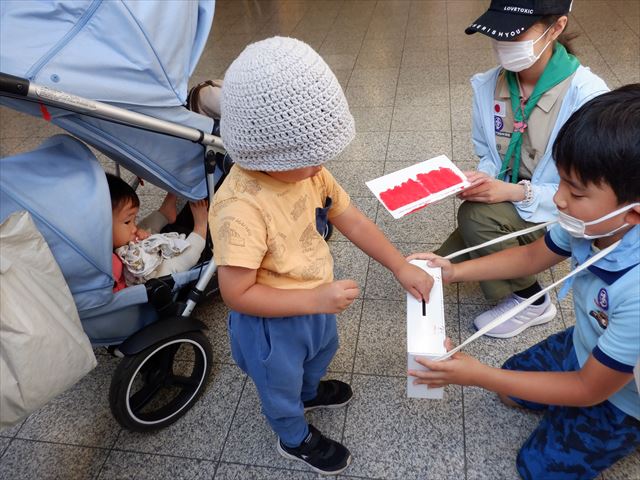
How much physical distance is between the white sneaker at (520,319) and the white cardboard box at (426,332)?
0.55 meters

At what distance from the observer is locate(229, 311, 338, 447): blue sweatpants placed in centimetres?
118

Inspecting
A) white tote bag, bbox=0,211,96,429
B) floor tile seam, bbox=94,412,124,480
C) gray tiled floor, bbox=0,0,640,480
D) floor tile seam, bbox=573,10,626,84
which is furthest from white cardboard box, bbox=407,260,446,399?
floor tile seam, bbox=573,10,626,84

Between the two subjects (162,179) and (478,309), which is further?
(478,309)

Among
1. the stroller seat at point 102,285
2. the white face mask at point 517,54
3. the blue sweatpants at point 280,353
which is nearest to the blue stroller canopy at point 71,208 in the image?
the stroller seat at point 102,285

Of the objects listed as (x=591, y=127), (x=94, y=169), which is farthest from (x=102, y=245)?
(x=591, y=127)

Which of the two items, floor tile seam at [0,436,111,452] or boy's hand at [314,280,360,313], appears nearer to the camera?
boy's hand at [314,280,360,313]

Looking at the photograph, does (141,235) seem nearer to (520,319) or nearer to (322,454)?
(322,454)

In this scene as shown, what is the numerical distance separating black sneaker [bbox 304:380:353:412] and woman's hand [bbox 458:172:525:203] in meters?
0.80

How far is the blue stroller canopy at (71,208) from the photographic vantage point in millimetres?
1265

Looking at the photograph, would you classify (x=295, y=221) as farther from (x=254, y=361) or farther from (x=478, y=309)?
(x=478, y=309)

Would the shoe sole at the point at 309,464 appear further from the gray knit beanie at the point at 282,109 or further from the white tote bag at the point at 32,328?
the gray knit beanie at the point at 282,109

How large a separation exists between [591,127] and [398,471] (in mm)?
1071

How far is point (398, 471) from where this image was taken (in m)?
1.41

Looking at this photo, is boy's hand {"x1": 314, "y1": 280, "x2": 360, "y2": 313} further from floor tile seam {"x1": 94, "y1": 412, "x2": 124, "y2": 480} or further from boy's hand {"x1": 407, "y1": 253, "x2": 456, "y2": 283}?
floor tile seam {"x1": 94, "y1": 412, "x2": 124, "y2": 480}
